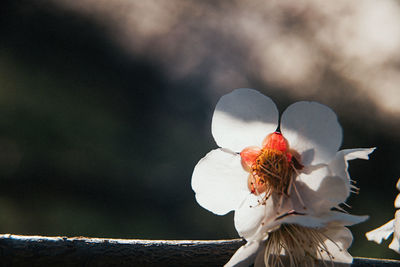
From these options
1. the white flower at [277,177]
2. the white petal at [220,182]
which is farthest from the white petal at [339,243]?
the white petal at [220,182]

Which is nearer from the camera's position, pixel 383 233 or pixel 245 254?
pixel 245 254

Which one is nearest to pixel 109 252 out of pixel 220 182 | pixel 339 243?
pixel 220 182

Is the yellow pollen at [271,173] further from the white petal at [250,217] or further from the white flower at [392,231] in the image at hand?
the white flower at [392,231]

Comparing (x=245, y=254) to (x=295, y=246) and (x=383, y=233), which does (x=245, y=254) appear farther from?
(x=383, y=233)

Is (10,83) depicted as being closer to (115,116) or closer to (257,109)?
(115,116)

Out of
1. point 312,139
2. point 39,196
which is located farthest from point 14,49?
point 312,139

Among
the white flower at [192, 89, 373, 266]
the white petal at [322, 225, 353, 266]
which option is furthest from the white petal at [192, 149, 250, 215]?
the white petal at [322, 225, 353, 266]
